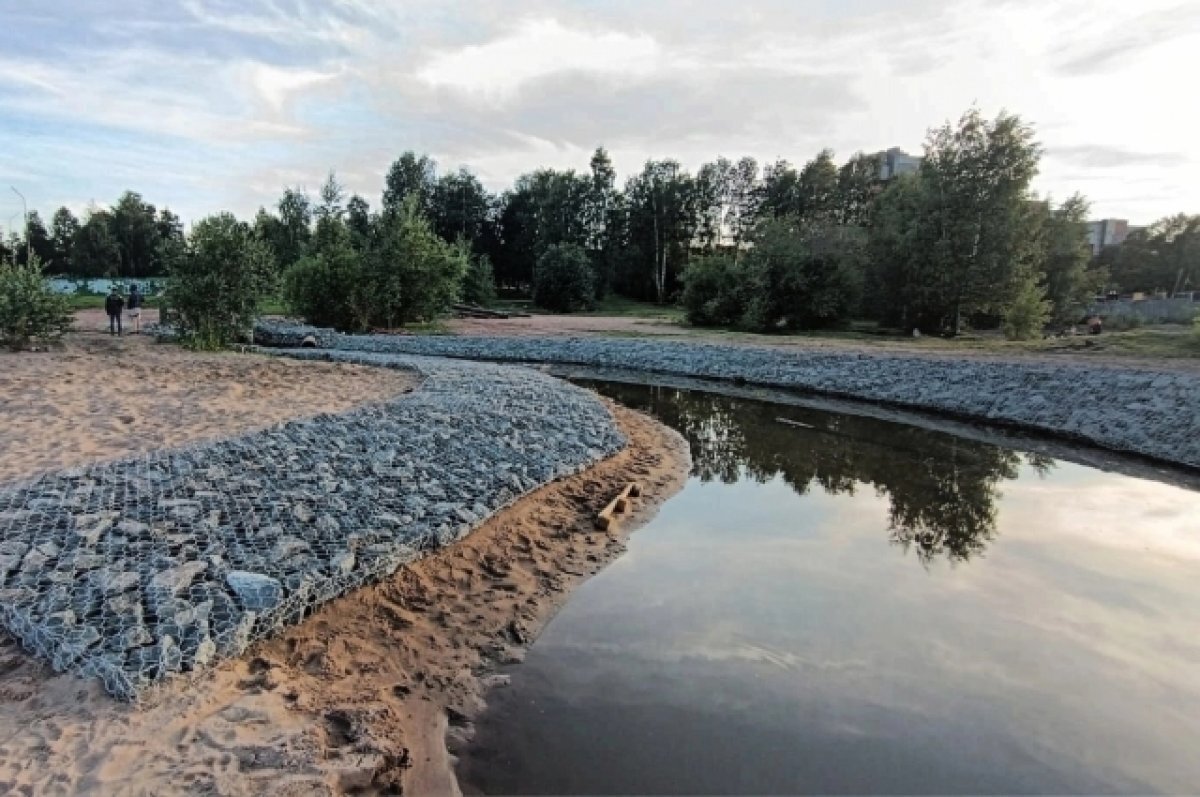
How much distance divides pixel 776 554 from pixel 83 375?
1144cm

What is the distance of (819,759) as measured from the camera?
3.78m

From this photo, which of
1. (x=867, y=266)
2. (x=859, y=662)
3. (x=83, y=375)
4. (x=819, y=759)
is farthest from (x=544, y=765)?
(x=867, y=266)

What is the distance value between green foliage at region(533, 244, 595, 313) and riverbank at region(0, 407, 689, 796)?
39.8 meters

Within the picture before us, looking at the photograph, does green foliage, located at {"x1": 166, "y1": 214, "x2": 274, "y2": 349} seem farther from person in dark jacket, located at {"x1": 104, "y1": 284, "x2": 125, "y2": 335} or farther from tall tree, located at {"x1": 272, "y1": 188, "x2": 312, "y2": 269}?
tall tree, located at {"x1": 272, "y1": 188, "x2": 312, "y2": 269}

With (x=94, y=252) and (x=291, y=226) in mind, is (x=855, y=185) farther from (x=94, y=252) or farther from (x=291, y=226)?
(x=94, y=252)

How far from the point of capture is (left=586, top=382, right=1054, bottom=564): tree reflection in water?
7.78 m

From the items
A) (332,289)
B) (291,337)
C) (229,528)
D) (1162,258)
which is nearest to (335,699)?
(229,528)

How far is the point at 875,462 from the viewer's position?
10609 millimetres

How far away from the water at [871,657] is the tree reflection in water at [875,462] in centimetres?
9

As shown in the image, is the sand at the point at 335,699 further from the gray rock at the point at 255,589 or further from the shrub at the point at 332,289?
the shrub at the point at 332,289

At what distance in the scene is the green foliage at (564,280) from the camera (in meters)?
45.3

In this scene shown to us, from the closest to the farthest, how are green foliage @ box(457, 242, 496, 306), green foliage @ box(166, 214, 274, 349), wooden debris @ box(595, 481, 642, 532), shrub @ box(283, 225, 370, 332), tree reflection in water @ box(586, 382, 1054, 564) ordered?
wooden debris @ box(595, 481, 642, 532) → tree reflection in water @ box(586, 382, 1054, 564) → green foliage @ box(166, 214, 274, 349) → shrub @ box(283, 225, 370, 332) → green foliage @ box(457, 242, 496, 306)

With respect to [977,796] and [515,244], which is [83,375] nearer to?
[977,796]

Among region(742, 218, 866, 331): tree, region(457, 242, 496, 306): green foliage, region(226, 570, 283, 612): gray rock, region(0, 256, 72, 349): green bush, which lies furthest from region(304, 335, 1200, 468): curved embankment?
region(457, 242, 496, 306): green foliage
